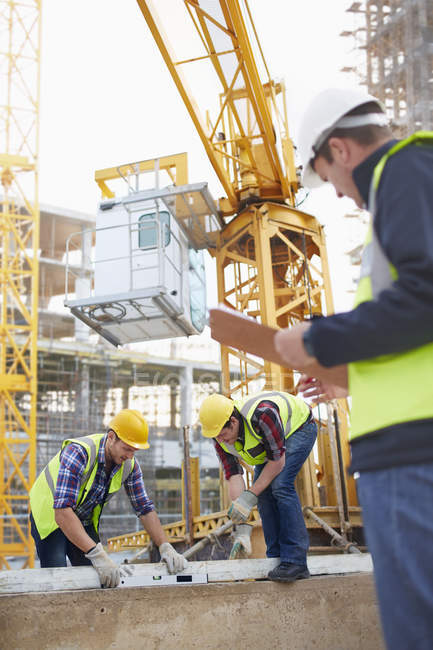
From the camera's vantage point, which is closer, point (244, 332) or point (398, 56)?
point (244, 332)

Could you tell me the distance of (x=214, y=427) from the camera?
4457mm

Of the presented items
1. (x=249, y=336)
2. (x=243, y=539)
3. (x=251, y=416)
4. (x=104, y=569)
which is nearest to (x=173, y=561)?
(x=104, y=569)

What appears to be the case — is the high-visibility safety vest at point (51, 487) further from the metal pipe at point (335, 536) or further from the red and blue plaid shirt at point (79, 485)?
the metal pipe at point (335, 536)

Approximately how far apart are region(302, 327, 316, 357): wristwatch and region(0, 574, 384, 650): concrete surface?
2833 mm

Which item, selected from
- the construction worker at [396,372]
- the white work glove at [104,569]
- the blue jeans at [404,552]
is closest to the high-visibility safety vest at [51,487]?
the white work glove at [104,569]

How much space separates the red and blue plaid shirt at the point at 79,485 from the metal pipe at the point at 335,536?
313 cm

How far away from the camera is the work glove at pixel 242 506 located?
438 centimetres

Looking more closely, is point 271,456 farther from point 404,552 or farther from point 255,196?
point 255,196

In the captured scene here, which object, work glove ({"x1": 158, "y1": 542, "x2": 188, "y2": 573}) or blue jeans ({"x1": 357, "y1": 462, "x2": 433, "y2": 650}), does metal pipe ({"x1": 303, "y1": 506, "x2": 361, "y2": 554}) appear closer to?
work glove ({"x1": 158, "y1": 542, "x2": 188, "y2": 573})

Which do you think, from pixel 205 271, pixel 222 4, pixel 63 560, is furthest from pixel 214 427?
pixel 205 271

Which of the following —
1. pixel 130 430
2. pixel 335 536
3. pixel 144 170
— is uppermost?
pixel 144 170

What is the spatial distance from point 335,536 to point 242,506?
3.37 m

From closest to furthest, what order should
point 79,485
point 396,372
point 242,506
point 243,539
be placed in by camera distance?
point 396,372, point 79,485, point 242,506, point 243,539

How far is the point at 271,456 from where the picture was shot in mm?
4262
